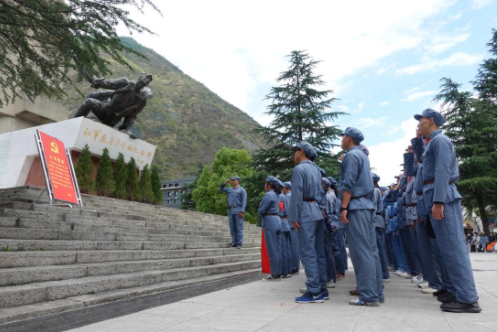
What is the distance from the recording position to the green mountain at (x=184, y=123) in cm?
8438

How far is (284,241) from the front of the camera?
24.5 feet

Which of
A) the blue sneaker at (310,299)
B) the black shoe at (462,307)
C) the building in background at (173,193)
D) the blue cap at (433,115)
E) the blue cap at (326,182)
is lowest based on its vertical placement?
the blue sneaker at (310,299)

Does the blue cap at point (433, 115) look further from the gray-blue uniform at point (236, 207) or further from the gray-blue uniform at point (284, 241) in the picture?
the gray-blue uniform at point (236, 207)

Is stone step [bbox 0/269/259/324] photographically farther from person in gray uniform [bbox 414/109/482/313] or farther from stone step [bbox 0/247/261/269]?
person in gray uniform [bbox 414/109/482/313]

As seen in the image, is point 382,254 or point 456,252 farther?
point 382,254

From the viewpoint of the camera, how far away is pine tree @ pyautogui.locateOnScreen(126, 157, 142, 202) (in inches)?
608

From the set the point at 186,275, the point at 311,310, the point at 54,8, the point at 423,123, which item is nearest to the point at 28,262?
the point at 186,275

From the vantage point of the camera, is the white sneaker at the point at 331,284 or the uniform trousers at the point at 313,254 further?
the white sneaker at the point at 331,284

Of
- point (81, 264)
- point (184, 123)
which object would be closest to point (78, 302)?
point (81, 264)

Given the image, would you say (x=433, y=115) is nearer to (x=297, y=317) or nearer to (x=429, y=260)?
(x=429, y=260)

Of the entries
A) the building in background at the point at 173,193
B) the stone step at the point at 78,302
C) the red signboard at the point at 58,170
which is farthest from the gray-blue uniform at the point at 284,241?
the building in background at the point at 173,193

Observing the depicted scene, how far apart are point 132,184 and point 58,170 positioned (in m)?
6.84

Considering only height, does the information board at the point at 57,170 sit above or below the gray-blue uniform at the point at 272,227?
above

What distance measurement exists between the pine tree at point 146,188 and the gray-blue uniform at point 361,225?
42.7 feet
